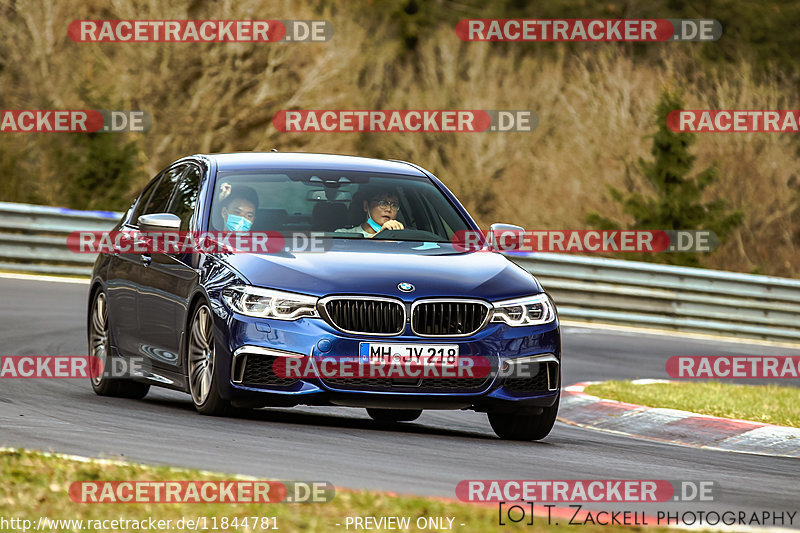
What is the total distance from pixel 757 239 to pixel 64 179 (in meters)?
17.3

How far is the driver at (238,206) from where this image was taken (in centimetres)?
1023

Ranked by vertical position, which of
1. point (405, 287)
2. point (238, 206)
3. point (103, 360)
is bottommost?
point (103, 360)

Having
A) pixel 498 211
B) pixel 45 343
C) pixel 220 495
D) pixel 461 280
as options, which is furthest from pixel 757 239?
pixel 220 495

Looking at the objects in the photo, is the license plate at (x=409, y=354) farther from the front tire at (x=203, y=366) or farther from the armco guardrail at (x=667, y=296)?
the armco guardrail at (x=667, y=296)

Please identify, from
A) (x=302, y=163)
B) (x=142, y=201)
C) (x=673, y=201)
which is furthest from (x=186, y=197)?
(x=673, y=201)

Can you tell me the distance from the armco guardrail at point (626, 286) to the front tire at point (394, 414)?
36.5 feet

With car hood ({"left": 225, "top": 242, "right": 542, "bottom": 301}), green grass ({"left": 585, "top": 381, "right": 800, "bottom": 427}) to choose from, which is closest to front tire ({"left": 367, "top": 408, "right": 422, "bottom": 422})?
car hood ({"left": 225, "top": 242, "right": 542, "bottom": 301})

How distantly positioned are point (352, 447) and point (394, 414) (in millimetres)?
2604

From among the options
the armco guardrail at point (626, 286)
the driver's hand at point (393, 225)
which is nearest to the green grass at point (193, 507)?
the driver's hand at point (393, 225)

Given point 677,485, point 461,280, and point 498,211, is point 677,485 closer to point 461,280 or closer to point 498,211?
point 461,280

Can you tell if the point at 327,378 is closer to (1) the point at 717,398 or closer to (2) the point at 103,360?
(2) the point at 103,360

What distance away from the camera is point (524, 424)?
10.2m

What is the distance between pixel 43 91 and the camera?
3241 centimetres

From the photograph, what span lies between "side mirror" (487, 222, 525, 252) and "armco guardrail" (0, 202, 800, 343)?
11.7 m
